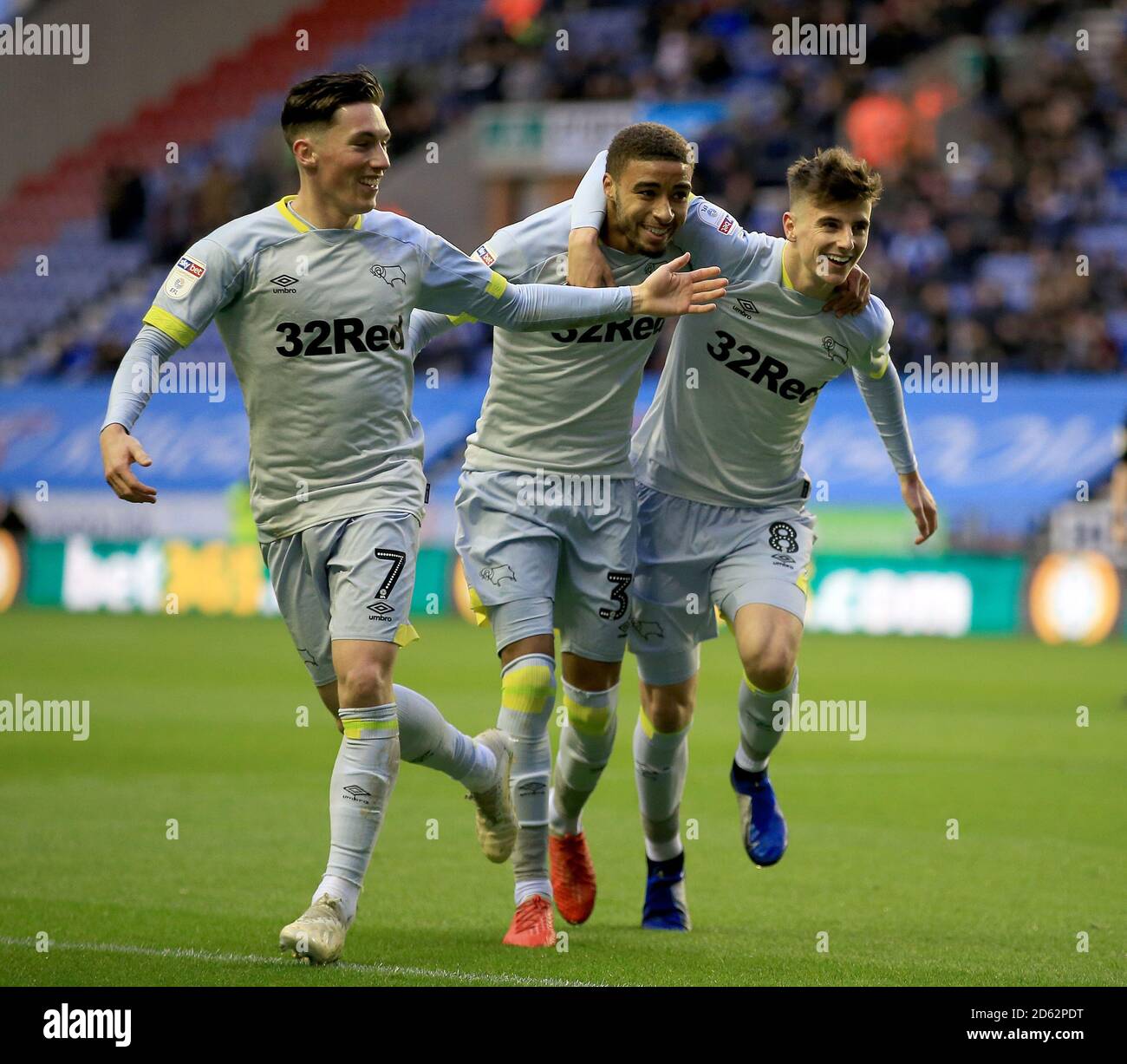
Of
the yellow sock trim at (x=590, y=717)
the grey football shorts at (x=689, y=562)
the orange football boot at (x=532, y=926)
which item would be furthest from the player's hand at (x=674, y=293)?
the orange football boot at (x=532, y=926)

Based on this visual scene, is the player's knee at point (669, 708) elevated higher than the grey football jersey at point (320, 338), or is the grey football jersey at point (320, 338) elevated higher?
the grey football jersey at point (320, 338)

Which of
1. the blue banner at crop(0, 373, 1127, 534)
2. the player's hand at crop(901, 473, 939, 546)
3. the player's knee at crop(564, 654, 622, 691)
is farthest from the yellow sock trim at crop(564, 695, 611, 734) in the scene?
the blue banner at crop(0, 373, 1127, 534)

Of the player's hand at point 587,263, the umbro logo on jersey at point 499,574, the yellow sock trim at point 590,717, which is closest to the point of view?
the player's hand at point 587,263

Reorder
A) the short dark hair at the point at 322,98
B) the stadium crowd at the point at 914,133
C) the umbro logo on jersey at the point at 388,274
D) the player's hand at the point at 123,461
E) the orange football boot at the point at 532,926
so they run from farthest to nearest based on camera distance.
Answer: the stadium crowd at the point at 914,133 < the orange football boot at the point at 532,926 < the umbro logo on jersey at the point at 388,274 < the short dark hair at the point at 322,98 < the player's hand at the point at 123,461

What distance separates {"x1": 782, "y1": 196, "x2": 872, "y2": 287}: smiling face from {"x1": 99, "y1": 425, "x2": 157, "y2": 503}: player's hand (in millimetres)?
2577

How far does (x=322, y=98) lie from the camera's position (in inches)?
217

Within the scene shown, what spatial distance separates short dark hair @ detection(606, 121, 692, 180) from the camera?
19.6 ft

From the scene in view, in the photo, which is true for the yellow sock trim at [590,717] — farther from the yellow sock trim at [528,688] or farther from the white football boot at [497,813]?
the white football boot at [497,813]

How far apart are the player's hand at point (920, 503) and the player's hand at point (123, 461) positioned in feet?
10.4

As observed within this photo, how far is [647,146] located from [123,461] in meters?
2.11

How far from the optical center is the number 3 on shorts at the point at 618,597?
6.36 m

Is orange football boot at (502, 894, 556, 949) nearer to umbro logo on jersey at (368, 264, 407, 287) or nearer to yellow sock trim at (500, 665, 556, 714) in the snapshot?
yellow sock trim at (500, 665, 556, 714)

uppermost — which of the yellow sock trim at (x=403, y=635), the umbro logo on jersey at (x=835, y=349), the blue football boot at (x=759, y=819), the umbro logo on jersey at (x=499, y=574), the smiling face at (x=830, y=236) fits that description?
the smiling face at (x=830, y=236)

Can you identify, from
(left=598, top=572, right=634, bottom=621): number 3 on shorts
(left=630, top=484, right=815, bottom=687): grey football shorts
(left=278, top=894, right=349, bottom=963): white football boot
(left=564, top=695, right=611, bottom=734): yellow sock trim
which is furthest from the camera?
(left=630, top=484, right=815, bottom=687): grey football shorts
